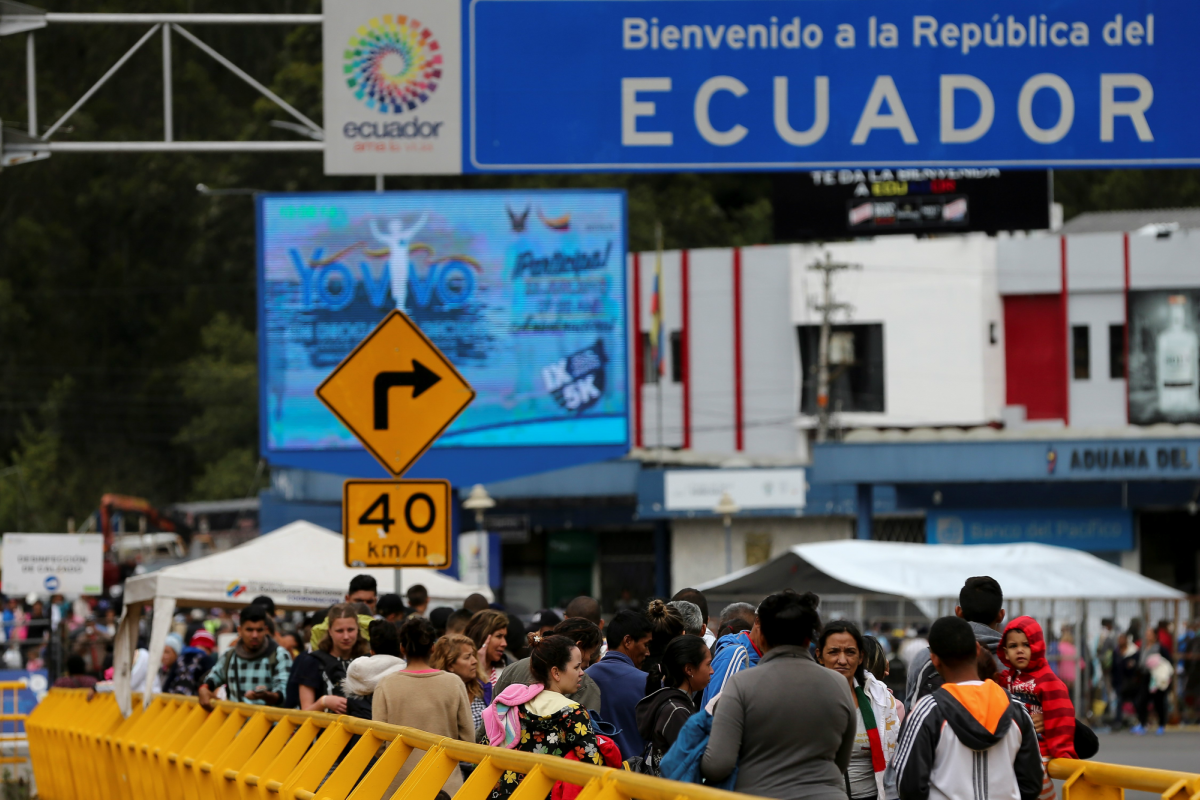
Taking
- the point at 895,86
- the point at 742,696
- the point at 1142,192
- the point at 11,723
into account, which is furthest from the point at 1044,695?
the point at 1142,192

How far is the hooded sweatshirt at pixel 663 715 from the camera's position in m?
7.46

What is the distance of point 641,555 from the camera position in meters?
47.4

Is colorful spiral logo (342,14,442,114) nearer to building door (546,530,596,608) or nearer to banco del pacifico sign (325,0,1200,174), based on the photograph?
banco del pacifico sign (325,0,1200,174)

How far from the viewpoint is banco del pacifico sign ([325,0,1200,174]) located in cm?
1284

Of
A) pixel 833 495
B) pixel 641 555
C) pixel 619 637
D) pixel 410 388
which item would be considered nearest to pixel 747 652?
pixel 619 637

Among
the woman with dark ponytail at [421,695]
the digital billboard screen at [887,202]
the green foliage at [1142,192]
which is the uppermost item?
the green foliage at [1142,192]

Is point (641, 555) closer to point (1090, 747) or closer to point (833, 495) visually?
point (833, 495)

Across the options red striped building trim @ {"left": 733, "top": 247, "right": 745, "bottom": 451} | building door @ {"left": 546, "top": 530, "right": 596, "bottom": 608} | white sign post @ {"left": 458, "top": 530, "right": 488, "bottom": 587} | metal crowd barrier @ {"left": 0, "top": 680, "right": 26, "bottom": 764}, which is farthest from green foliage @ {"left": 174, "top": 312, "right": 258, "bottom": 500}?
metal crowd barrier @ {"left": 0, "top": 680, "right": 26, "bottom": 764}

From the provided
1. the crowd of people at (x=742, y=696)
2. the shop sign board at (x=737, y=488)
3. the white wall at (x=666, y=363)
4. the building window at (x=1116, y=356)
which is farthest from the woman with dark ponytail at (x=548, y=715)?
the white wall at (x=666, y=363)

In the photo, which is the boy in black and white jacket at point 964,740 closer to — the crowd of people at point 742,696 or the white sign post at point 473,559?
the crowd of people at point 742,696

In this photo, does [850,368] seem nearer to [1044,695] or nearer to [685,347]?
[685,347]

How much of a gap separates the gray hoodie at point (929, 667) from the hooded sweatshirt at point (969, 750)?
0.77 m

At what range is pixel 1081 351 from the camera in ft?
145

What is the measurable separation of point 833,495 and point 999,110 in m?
30.8
